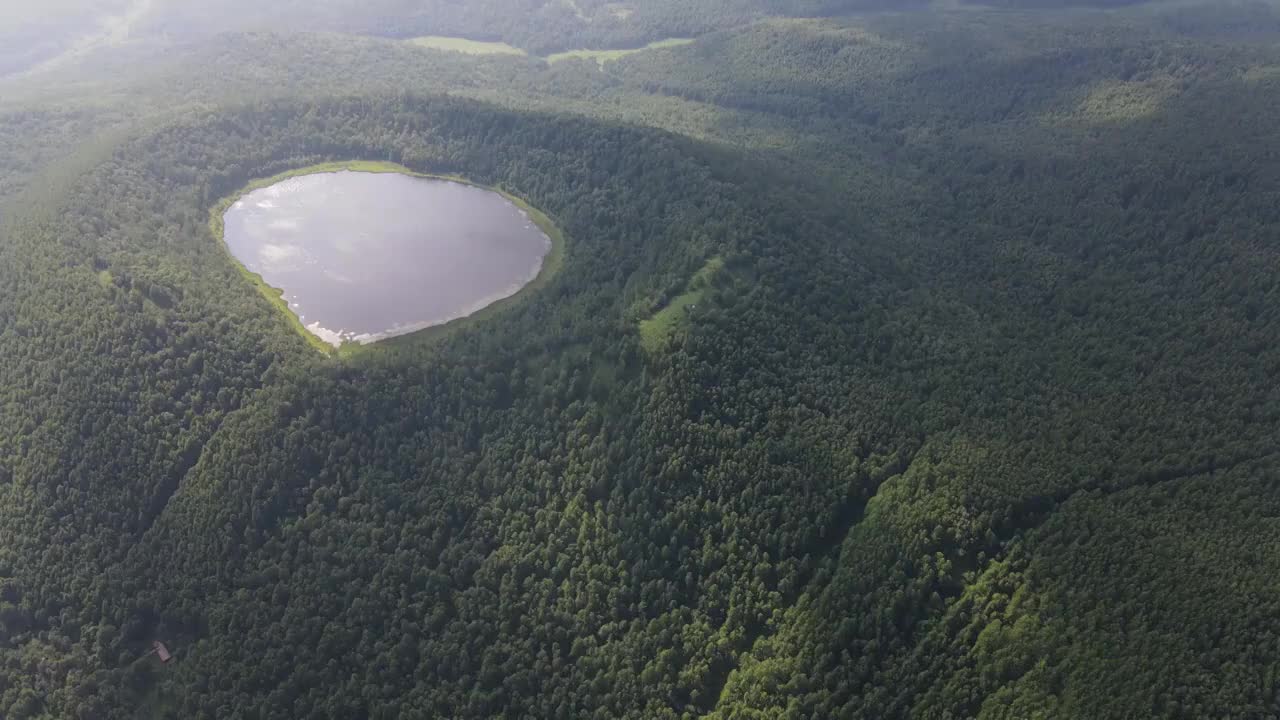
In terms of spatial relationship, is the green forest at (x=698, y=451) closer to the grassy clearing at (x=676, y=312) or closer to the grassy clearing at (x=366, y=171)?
the grassy clearing at (x=676, y=312)

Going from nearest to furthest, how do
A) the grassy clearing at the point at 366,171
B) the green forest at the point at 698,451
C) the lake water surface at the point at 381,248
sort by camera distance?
1. the green forest at the point at 698,451
2. the grassy clearing at the point at 366,171
3. the lake water surface at the point at 381,248

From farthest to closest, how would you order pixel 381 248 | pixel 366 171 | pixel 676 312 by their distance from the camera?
pixel 366 171
pixel 381 248
pixel 676 312

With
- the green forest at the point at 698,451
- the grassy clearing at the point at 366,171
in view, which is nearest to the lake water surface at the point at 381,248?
the grassy clearing at the point at 366,171

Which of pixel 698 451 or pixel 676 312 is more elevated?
pixel 676 312

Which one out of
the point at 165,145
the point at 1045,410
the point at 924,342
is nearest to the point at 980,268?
the point at 924,342

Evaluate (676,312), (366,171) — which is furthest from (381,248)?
(676,312)

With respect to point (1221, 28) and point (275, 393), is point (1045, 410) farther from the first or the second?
point (1221, 28)

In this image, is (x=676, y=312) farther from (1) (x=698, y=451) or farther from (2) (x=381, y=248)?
(2) (x=381, y=248)
